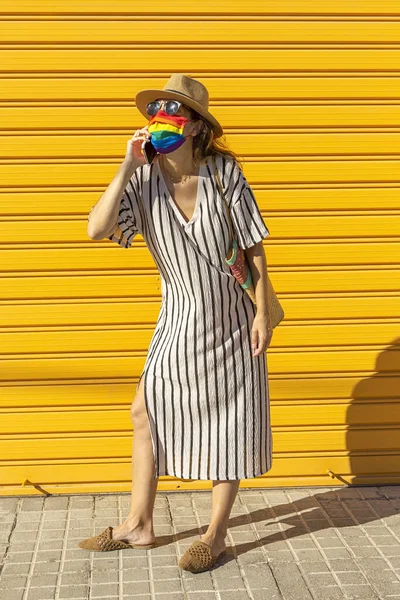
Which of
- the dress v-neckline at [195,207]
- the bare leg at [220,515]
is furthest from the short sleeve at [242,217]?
the bare leg at [220,515]

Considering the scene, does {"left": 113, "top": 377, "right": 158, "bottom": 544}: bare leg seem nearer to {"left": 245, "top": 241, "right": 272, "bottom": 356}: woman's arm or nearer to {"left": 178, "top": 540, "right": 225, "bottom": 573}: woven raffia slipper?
{"left": 178, "top": 540, "right": 225, "bottom": 573}: woven raffia slipper

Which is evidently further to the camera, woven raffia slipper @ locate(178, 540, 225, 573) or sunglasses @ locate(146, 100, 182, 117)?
woven raffia slipper @ locate(178, 540, 225, 573)

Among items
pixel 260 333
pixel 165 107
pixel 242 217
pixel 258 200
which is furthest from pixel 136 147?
pixel 258 200

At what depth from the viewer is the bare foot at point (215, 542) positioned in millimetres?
4793

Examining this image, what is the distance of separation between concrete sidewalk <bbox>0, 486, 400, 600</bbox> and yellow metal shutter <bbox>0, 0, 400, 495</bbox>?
21cm

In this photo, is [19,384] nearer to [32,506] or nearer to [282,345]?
[32,506]


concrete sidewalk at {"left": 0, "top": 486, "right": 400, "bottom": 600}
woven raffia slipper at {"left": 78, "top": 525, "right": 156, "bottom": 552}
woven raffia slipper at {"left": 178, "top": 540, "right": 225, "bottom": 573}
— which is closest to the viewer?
concrete sidewalk at {"left": 0, "top": 486, "right": 400, "bottom": 600}

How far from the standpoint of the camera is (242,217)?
471cm

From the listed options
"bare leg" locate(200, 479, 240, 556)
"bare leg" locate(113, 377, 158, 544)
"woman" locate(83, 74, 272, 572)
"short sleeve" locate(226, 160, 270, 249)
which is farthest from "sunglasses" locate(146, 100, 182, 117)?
"bare leg" locate(200, 479, 240, 556)

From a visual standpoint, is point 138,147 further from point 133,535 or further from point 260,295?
point 133,535

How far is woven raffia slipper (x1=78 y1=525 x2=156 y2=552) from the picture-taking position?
4.90 metres

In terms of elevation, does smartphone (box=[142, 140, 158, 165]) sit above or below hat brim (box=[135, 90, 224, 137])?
below

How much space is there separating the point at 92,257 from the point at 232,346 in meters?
1.19

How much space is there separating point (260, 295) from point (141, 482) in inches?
41.0
